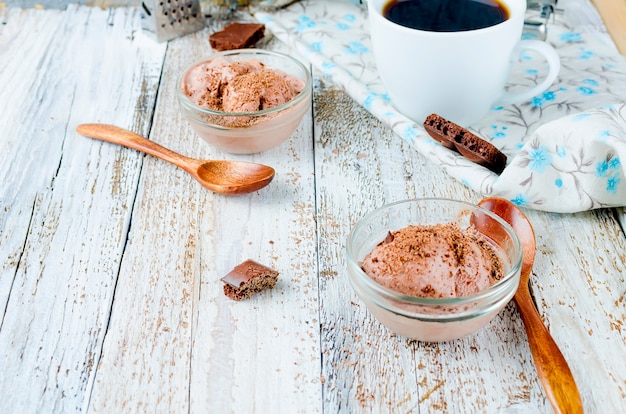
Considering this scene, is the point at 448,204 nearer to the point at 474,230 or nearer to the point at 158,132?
the point at 474,230

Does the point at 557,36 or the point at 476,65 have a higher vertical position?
the point at 476,65

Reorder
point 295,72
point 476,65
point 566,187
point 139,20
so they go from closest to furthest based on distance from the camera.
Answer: point 566,187
point 476,65
point 295,72
point 139,20

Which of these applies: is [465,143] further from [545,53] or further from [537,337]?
[537,337]

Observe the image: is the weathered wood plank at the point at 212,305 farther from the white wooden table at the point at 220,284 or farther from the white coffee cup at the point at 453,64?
the white coffee cup at the point at 453,64

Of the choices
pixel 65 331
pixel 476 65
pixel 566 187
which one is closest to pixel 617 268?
pixel 566 187

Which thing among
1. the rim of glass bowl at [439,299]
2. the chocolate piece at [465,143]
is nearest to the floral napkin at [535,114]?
the chocolate piece at [465,143]

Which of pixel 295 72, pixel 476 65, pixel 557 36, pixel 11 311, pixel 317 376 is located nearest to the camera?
pixel 317 376

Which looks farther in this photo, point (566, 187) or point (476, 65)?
point (476, 65)

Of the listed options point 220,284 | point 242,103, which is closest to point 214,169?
point 242,103
